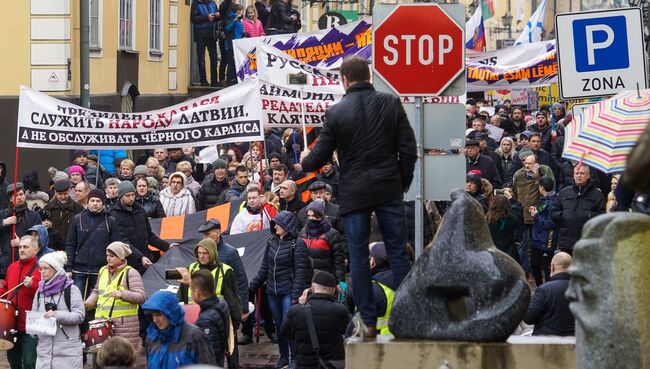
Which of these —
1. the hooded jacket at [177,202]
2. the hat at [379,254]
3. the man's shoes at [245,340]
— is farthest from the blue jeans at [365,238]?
the hooded jacket at [177,202]

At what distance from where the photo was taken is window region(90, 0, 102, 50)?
28609mm

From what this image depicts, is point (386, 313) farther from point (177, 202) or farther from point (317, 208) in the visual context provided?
point (177, 202)

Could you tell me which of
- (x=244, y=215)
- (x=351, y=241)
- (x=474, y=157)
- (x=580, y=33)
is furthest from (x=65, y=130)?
(x=351, y=241)

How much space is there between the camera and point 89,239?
611 inches

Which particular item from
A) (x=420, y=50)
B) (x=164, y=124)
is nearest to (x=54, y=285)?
(x=420, y=50)

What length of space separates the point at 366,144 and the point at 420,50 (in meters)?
2.15

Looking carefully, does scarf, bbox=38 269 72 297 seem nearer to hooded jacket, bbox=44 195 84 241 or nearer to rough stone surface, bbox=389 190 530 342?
hooded jacket, bbox=44 195 84 241

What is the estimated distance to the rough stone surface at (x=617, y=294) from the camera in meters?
6.42

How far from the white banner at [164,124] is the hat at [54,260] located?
339cm

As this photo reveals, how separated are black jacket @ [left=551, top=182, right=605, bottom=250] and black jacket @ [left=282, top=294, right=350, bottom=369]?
4924mm

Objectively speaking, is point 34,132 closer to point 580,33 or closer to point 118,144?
point 118,144

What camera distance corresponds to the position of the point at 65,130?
1702 cm

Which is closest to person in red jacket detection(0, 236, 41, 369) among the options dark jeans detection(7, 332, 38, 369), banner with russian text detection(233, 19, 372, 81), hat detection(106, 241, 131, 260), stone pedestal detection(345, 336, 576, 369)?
dark jeans detection(7, 332, 38, 369)

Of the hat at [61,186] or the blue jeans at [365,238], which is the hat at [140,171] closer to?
the hat at [61,186]
